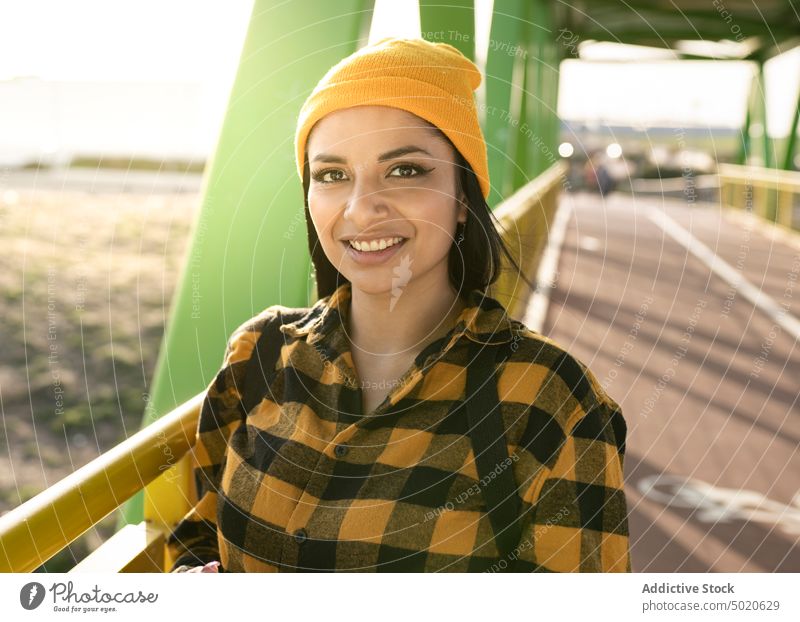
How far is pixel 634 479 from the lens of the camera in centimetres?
195

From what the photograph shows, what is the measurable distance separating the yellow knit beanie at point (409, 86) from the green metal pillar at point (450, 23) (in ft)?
1.46

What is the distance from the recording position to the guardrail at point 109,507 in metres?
0.62

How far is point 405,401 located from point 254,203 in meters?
0.49

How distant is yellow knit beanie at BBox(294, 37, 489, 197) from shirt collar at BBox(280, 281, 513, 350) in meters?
0.14

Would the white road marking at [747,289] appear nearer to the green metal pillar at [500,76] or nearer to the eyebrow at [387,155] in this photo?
the green metal pillar at [500,76]

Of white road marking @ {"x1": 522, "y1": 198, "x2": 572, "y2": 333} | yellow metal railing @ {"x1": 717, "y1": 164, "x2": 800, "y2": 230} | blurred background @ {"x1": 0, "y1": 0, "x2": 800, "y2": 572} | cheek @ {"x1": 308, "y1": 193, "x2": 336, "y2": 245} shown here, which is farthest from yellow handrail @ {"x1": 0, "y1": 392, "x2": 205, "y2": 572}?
yellow metal railing @ {"x1": 717, "y1": 164, "x2": 800, "y2": 230}

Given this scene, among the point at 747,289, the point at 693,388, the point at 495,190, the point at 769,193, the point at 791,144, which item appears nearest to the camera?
the point at 495,190

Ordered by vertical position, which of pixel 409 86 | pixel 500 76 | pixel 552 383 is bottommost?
pixel 552 383

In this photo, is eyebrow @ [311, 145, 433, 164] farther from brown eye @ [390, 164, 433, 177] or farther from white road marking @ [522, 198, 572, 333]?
white road marking @ [522, 198, 572, 333]

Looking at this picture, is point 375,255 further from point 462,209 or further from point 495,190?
point 495,190

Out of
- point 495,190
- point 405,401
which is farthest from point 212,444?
point 495,190

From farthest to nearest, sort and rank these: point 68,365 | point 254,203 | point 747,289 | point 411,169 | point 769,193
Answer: point 769,193 < point 68,365 < point 747,289 < point 254,203 < point 411,169

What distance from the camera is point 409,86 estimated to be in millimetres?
745

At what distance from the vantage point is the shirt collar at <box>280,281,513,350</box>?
78 cm
